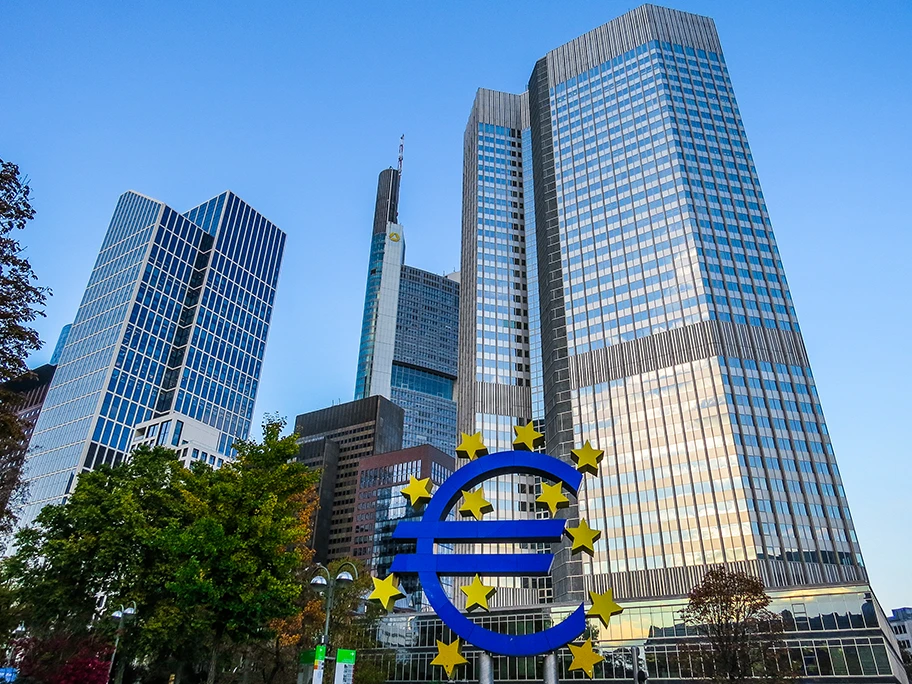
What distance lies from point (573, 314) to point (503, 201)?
36.2m

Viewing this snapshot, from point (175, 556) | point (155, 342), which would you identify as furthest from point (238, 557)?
point (155, 342)

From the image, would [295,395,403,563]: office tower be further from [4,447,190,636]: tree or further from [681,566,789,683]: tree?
[681,566,789,683]: tree

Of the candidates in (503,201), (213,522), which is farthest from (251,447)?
(503,201)

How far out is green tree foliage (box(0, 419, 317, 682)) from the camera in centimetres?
2703

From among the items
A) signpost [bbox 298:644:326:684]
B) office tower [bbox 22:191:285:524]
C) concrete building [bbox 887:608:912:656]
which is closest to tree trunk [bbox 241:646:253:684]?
signpost [bbox 298:644:326:684]

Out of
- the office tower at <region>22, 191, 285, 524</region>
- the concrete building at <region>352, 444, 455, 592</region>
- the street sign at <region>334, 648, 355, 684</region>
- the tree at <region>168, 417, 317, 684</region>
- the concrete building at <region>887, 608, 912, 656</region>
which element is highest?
the office tower at <region>22, 191, 285, 524</region>

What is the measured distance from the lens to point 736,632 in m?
35.8

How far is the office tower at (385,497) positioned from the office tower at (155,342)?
38784mm

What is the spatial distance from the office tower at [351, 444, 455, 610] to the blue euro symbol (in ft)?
406

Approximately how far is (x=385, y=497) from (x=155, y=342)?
7270 centimetres

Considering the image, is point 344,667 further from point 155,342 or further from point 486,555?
point 155,342

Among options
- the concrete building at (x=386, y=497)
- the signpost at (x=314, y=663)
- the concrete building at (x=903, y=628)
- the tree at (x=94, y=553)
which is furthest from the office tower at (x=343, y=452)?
the signpost at (x=314, y=663)

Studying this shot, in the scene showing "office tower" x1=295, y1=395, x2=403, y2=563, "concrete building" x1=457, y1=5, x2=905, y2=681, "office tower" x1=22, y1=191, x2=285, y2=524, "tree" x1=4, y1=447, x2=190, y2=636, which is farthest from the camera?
"office tower" x1=295, y1=395, x2=403, y2=563

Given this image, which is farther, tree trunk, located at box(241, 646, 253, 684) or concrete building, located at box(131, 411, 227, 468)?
concrete building, located at box(131, 411, 227, 468)
